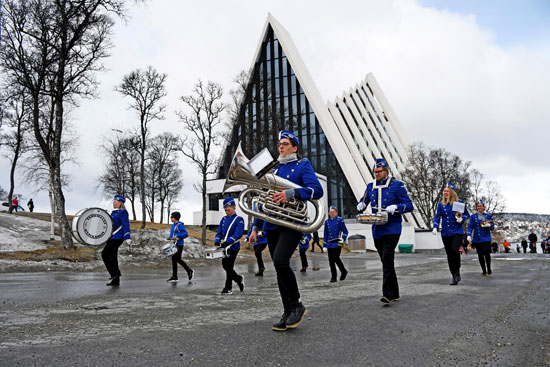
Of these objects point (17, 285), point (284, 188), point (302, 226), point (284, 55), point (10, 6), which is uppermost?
point (284, 55)

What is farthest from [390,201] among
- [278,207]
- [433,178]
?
[433,178]

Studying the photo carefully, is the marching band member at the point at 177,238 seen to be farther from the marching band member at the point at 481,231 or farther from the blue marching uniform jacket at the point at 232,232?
the marching band member at the point at 481,231

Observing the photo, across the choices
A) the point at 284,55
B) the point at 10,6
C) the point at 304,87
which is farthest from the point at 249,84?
the point at 284,55

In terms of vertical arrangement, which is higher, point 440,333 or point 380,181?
point 380,181

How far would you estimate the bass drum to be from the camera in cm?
986

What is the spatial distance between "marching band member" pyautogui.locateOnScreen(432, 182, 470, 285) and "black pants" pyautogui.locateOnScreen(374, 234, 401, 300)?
322 centimetres

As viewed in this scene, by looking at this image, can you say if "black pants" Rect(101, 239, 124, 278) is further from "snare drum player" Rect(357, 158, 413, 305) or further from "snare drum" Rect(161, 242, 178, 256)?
"snare drum player" Rect(357, 158, 413, 305)

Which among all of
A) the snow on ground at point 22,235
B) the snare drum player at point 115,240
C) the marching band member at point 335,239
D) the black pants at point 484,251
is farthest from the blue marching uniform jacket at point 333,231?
the snow on ground at point 22,235

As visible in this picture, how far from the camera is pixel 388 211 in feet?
21.2

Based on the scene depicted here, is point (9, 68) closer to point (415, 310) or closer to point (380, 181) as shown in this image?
point (380, 181)

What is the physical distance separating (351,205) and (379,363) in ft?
161

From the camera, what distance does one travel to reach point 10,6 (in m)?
18.8

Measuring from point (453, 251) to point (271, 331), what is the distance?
6.28 meters

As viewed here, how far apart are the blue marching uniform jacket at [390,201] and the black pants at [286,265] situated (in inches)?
93.3
